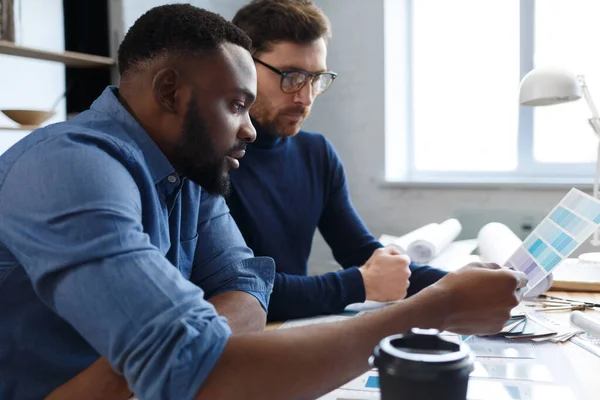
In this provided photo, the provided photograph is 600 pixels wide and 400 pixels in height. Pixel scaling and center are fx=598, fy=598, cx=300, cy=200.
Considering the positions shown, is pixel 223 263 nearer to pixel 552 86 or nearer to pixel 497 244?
pixel 497 244

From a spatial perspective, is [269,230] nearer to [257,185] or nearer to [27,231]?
[257,185]

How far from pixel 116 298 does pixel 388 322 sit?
0.31m

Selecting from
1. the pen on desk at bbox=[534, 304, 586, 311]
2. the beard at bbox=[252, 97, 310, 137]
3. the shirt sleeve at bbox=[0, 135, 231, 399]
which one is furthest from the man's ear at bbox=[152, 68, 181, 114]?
the pen on desk at bbox=[534, 304, 586, 311]

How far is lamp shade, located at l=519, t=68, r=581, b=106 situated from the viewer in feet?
5.63

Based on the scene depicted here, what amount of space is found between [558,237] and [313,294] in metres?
0.49

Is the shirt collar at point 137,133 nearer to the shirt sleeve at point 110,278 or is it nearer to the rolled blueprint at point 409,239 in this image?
the shirt sleeve at point 110,278

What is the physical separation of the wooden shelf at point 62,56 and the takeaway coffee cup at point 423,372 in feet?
5.84

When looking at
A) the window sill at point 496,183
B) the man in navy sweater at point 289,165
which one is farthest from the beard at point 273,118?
the window sill at point 496,183

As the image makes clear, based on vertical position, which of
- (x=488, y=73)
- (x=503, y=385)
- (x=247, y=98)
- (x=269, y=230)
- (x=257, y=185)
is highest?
(x=488, y=73)

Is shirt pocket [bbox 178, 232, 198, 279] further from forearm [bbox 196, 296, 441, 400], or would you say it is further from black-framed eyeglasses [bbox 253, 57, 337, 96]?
black-framed eyeglasses [bbox 253, 57, 337, 96]

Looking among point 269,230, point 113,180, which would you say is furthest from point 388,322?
point 269,230

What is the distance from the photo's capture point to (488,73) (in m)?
2.82

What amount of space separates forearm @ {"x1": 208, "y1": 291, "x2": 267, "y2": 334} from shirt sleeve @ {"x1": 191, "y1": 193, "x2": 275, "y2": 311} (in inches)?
0.9

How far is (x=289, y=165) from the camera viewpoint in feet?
5.33
